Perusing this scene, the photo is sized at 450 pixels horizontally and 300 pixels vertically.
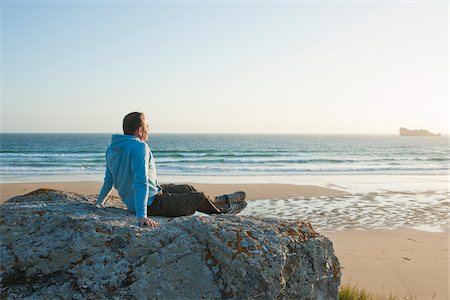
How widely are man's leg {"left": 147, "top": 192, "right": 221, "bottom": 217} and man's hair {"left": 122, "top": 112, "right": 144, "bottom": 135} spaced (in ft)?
2.40

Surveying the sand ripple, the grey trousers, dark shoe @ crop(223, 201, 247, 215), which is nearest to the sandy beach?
the sand ripple

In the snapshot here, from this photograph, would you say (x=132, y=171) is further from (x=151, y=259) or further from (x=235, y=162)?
(x=235, y=162)

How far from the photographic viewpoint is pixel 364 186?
18.5 metres

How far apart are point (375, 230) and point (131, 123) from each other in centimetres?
728

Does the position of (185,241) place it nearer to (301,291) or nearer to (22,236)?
(301,291)

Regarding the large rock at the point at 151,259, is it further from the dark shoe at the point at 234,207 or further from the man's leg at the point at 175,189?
the dark shoe at the point at 234,207

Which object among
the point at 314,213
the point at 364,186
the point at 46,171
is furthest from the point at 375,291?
the point at 46,171

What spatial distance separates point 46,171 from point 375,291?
81.0 ft

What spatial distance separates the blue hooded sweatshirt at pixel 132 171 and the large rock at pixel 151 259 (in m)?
0.43

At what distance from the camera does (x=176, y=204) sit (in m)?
4.18

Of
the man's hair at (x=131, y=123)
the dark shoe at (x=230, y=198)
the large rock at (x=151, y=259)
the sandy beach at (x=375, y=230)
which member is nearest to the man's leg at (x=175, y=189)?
the dark shoe at (x=230, y=198)

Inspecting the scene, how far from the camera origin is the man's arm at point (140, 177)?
12.2 ft

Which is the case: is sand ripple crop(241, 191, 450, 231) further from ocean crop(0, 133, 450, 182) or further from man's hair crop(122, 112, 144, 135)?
ocean crop(0, 133, 450, 182)

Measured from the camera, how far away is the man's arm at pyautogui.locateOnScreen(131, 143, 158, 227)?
12.2 feet
